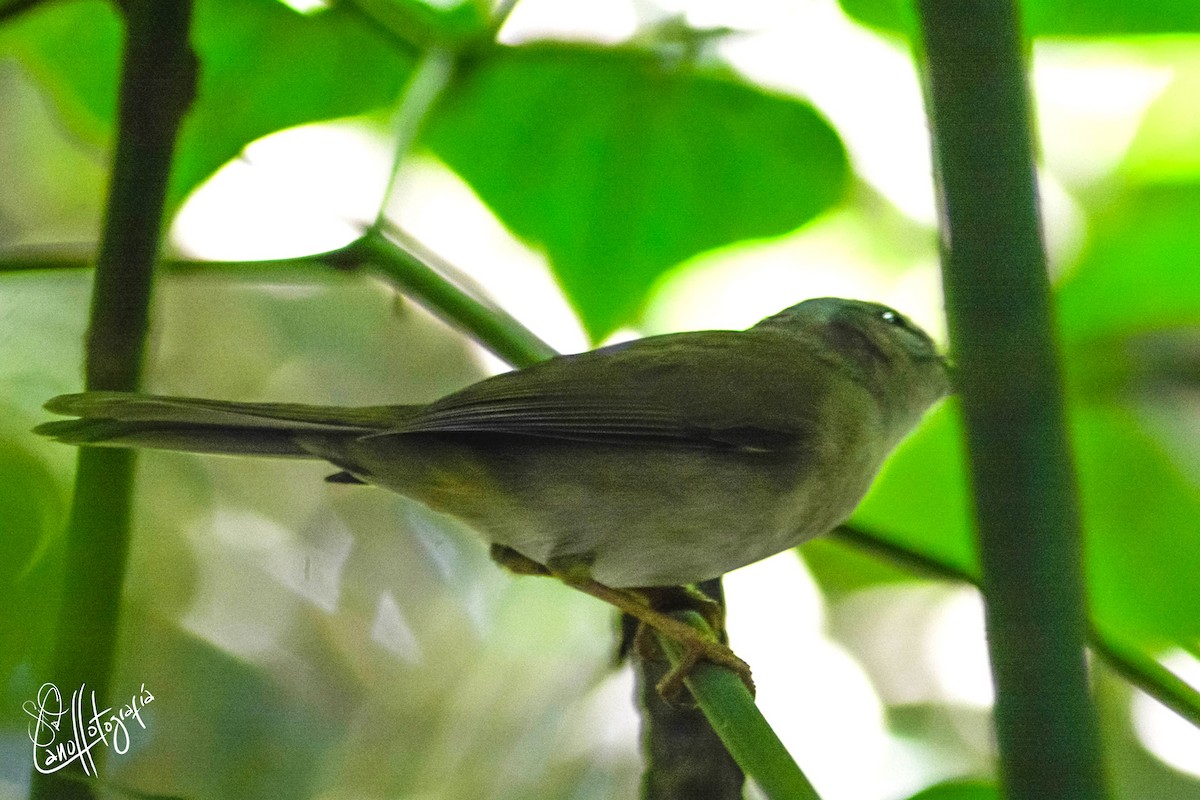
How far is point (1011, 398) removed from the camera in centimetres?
59

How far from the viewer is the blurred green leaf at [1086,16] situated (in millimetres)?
1372

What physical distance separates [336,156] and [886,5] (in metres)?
0.82

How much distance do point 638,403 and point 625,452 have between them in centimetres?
7

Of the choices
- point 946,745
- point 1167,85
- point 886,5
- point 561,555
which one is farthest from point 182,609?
point 1167,85

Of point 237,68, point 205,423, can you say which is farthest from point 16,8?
point 205,423

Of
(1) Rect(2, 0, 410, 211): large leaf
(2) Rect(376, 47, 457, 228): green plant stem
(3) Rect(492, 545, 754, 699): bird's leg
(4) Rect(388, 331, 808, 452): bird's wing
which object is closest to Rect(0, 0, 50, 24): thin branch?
(1) Rect(2, 0, 410, 211): large leaf

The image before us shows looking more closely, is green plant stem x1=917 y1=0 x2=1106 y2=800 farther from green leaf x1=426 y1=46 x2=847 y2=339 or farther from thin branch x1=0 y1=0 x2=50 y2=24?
thin branch x1=0 y1=0 x2=50 y2=24

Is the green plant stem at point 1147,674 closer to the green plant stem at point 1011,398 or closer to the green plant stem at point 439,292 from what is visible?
the green plant stem at point 1011,398

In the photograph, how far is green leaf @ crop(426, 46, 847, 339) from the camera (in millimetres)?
1577

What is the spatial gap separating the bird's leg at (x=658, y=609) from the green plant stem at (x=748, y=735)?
7.1 inches

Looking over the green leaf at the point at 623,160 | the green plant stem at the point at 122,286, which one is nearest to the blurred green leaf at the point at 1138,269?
the green leaf at the point at 623,160

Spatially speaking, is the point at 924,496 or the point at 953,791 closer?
the point at 953,791

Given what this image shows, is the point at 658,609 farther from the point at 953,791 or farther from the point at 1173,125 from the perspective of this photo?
the point at 1173,125

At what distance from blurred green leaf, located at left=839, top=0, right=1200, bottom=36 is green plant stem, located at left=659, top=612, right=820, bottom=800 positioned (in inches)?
38.5
